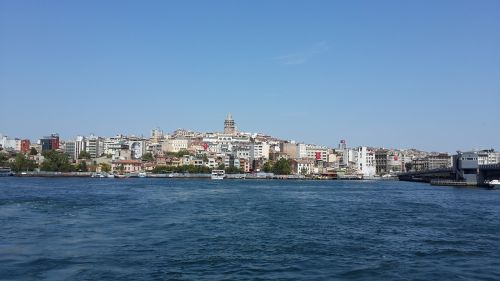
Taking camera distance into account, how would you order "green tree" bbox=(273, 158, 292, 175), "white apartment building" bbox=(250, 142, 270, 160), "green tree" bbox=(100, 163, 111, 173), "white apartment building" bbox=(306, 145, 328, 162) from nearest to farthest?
1. "green tree" bbox=(100, 163, 111, 173)
2. "green tree" bbox=(273, 158, 292, 175)
3. "white apartment building" bbox=(250, 142, 270, 160)
4. "white apartment building" bbox=(306, 145, 328, 162)

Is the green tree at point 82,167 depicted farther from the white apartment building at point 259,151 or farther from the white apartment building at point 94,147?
the white apartment building at point 259,151

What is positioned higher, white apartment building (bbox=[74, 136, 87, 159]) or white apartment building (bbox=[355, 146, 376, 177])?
white apartment building (bbox=[74, 136, 87, 159])

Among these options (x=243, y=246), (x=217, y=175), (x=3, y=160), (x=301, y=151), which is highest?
(x=301, y=151)

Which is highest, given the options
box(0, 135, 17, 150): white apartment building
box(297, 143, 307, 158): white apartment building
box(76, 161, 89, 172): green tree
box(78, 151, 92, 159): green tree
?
box(0, 135, 17, 150): white apartment building

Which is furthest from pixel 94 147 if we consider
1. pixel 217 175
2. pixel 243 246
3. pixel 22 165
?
pixel 243 246

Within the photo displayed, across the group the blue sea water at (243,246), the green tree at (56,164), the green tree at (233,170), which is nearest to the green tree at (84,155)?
the green tree at (56,164)

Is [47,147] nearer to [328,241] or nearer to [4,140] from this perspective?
[4,140]

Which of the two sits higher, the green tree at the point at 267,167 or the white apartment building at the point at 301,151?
the white apartment building at the point at 301,151

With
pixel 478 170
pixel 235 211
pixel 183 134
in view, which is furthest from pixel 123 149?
pixel 235 211

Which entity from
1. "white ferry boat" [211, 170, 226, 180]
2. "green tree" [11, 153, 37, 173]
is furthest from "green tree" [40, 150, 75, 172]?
"white ferry boat" [211, 170, 226, 180]

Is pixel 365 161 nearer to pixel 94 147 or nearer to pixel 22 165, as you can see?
pixel 94 147

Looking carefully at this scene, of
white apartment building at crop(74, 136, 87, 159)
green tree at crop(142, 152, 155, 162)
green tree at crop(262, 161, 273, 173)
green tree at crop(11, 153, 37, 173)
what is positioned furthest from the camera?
white apartment building at crop(74, 136, 87, 159)

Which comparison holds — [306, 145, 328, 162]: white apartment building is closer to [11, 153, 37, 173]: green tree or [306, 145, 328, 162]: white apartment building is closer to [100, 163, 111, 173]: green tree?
[100, 163, 111, 173]: green tree

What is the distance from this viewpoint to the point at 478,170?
68688 mm
